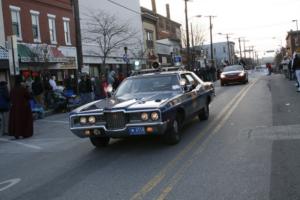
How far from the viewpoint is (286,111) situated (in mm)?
14148

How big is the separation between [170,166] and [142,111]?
1521mm

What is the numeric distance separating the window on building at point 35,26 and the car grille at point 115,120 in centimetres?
2030

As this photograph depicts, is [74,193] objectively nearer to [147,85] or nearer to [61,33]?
[147,85]

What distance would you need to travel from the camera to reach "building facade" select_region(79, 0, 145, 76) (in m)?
36.0

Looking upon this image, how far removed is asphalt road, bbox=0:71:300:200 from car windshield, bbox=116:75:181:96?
110 cm

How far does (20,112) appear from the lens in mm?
13141

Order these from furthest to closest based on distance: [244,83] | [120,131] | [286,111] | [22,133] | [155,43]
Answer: [155,43] < [244,83] < [286,111] < [22,133] < [120,131]

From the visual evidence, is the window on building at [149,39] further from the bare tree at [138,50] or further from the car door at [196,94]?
the car door at [196,94]

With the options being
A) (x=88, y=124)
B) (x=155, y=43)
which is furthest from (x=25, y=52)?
(x=155, y=43)

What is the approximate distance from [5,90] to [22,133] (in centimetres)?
170

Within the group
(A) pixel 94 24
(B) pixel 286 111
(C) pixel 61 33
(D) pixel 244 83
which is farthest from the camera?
(A) pixel 94 24

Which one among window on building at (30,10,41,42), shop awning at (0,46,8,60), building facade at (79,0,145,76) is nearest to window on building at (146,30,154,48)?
building facade at (79,0,145,76)

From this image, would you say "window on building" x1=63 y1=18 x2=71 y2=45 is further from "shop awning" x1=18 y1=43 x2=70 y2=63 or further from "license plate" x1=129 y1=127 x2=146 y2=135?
"license plate" x1=129 y1=127 x2=146 y2=135

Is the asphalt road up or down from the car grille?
down
